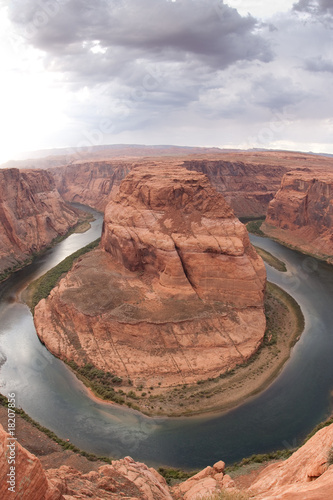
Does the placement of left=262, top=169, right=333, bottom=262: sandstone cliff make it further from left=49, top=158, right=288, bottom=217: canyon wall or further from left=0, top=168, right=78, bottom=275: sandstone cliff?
left=0, top=168, right=78, bottom=275: sandstone cliff

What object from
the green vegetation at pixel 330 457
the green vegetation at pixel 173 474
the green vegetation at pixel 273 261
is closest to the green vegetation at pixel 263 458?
the green vegetation at pixel 173 474

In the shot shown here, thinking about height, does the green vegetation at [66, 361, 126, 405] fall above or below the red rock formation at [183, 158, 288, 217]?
below

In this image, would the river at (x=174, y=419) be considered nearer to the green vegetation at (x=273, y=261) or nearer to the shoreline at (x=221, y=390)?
the shoreline at (x=221, y=390)

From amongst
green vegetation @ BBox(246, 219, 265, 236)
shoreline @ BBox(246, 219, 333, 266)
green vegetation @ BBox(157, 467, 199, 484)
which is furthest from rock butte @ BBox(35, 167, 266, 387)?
green vegetation @ BBox(246, 219, 265, 236)

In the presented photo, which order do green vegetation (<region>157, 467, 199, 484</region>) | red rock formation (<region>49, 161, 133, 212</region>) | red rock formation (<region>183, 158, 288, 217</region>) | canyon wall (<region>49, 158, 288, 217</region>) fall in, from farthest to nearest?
red rock formation (<region>49, 161, 133, 212</region>) < canyon wall (<region>49, 158, 288, 217</region>) < red rock formation (<region>183, 158, 288, 217</region>) < green vegetation (<region>157, 467, 199, 484</region>)

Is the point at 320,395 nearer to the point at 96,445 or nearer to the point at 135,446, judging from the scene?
the point at 135,446

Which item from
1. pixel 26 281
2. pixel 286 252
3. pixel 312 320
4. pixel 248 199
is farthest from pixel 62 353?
pixel 248 199

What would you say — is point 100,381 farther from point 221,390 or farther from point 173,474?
point 173,474
